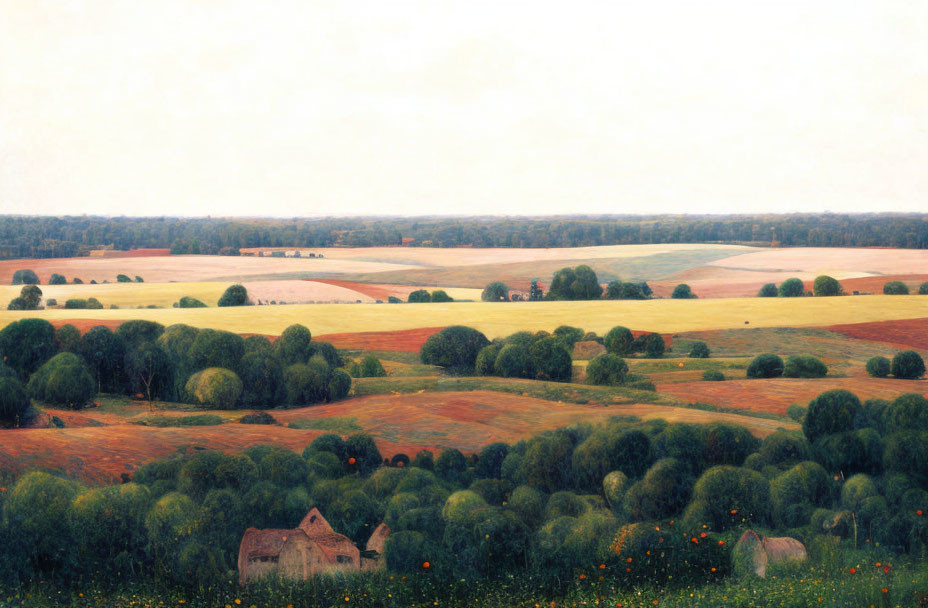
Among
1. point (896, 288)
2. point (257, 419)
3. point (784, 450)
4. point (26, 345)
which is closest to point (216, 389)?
point (257, 419)

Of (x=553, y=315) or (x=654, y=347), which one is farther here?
(x=553, y=315)

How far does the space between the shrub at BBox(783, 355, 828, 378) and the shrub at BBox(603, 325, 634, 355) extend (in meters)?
2.94

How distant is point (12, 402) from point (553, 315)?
9.88 m

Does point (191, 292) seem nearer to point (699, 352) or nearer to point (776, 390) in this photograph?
point (699, 352)

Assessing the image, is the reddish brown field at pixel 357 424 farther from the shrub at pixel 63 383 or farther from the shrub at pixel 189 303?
the shrub at pixel 189 303

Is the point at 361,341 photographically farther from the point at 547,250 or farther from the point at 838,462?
the point at 838,462

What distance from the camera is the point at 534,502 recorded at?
13391mm

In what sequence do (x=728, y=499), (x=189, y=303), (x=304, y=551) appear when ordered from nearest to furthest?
(x=304, y=551)
(x=728, y=499)
(x=189, y=303)

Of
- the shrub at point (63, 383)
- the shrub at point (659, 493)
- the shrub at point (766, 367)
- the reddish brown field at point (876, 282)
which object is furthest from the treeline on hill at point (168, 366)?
the reddish brown field at point (876, 282)

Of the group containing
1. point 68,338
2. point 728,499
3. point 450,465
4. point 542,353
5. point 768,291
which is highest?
point 768,291

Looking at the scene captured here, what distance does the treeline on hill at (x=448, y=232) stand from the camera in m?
18.2

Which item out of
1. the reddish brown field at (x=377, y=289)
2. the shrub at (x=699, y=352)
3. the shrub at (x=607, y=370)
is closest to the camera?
the shrub at (x=607, y=370)

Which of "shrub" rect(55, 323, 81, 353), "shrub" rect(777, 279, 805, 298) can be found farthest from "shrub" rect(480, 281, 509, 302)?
"shrub" rect(55, 323, 81, 353)

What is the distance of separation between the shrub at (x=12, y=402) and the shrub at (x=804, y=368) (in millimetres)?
13600
